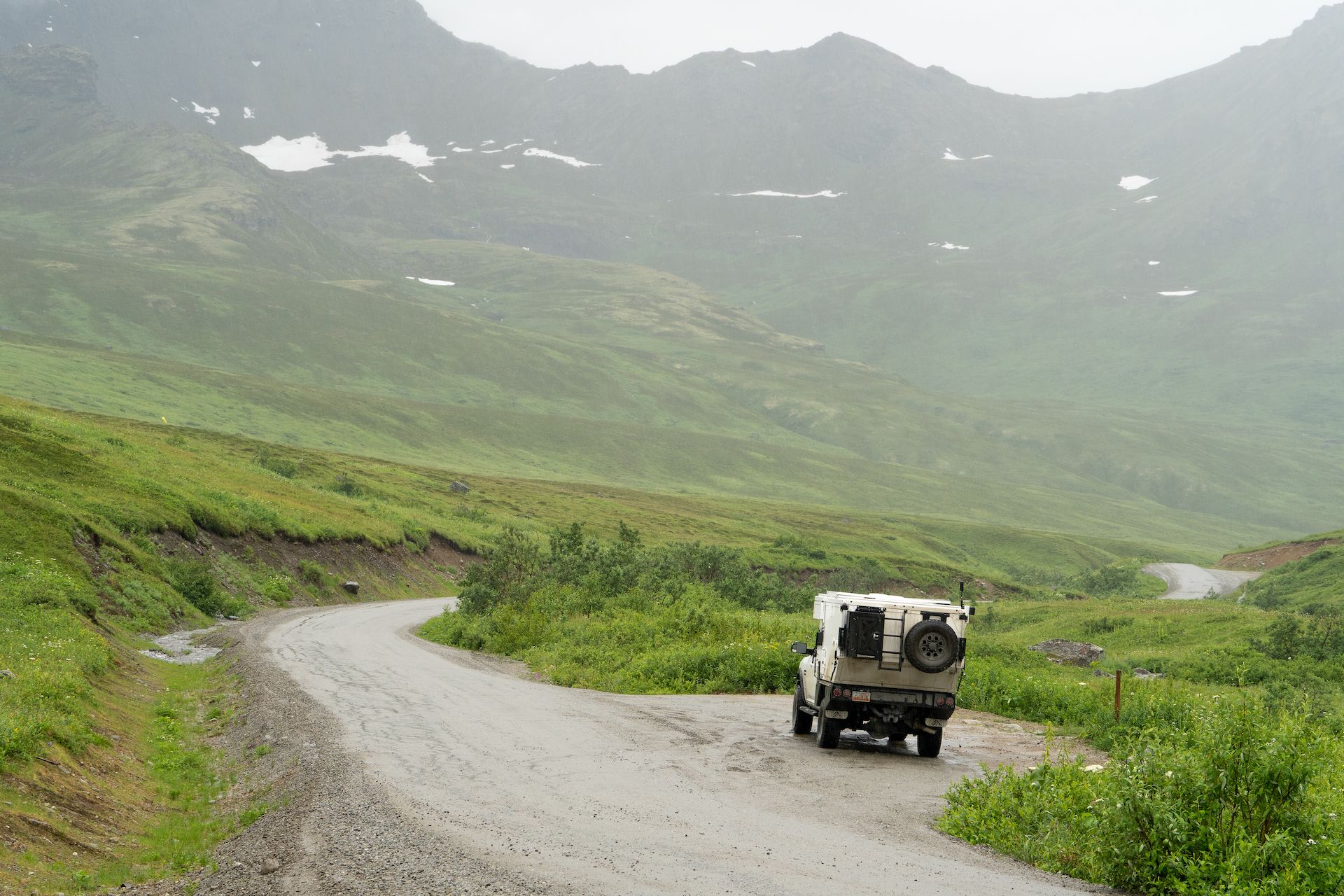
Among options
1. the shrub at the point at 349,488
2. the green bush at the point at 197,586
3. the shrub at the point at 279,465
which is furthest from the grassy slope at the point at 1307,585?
the shrub at the point at 279,465

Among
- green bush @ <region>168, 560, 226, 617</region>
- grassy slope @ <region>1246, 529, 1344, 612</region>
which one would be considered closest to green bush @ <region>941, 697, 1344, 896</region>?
green bush @ <region>168, 560, 226, 617</region>

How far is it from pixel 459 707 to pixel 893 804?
38.4 feet

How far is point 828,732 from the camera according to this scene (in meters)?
20.5

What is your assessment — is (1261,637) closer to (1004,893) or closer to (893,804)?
(893,804)

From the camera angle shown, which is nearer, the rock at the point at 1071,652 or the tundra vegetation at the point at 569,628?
the tundra vegetation at the point at 569,628

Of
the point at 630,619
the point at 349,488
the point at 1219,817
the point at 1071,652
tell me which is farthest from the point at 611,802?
the point at 349,488

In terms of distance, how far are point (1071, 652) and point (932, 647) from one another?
81.9ft

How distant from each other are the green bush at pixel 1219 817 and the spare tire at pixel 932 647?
6549mm

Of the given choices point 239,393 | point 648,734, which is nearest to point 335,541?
point 648,734

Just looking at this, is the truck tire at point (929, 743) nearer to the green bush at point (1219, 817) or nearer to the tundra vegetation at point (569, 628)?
the tundra vegetation at point (569, 628)

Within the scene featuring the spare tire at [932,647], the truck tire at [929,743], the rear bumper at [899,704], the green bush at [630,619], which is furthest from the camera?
the green bush at [630,619]

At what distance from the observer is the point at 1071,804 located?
13.2m

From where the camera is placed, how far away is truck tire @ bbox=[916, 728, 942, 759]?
20.1 metres

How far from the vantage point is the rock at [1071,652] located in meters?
40.3
